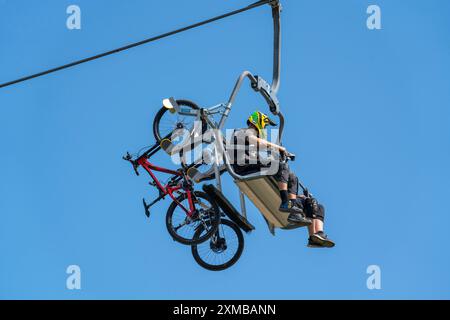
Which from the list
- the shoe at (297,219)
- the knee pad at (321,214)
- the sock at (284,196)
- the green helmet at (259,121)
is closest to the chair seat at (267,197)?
the sock at (284,196)

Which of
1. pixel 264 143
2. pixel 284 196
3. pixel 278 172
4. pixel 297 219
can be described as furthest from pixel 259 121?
pixel 297 219

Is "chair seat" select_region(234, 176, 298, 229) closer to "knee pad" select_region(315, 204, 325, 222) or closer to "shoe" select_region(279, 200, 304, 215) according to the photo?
"shoe" select_region(279, 200, 304, 215)

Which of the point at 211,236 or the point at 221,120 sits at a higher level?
the point at 221,120

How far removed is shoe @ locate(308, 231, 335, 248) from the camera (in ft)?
62.7

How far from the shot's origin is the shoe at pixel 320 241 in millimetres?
19109

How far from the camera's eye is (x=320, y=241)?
19141 millimetres

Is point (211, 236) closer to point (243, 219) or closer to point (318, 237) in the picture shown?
point (243, 219)

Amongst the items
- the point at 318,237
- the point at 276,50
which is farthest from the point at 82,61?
the point at 318,237

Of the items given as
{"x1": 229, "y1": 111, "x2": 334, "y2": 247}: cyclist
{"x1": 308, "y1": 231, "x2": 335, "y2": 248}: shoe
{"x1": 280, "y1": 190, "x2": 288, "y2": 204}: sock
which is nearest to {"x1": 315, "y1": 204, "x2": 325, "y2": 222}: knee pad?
{"x1": 308, "y1": 231, "x2": 335, "y2": 248}: shoe

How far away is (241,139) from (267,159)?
551 millimetres

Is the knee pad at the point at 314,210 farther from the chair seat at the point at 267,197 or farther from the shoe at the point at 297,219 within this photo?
the shoe at the point at 297,219

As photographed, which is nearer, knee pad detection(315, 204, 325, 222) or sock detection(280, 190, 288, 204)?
sock detection(280, 190, 288, 204)

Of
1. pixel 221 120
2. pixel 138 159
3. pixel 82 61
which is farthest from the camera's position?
pixel 138 159

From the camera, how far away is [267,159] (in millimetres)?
18578
